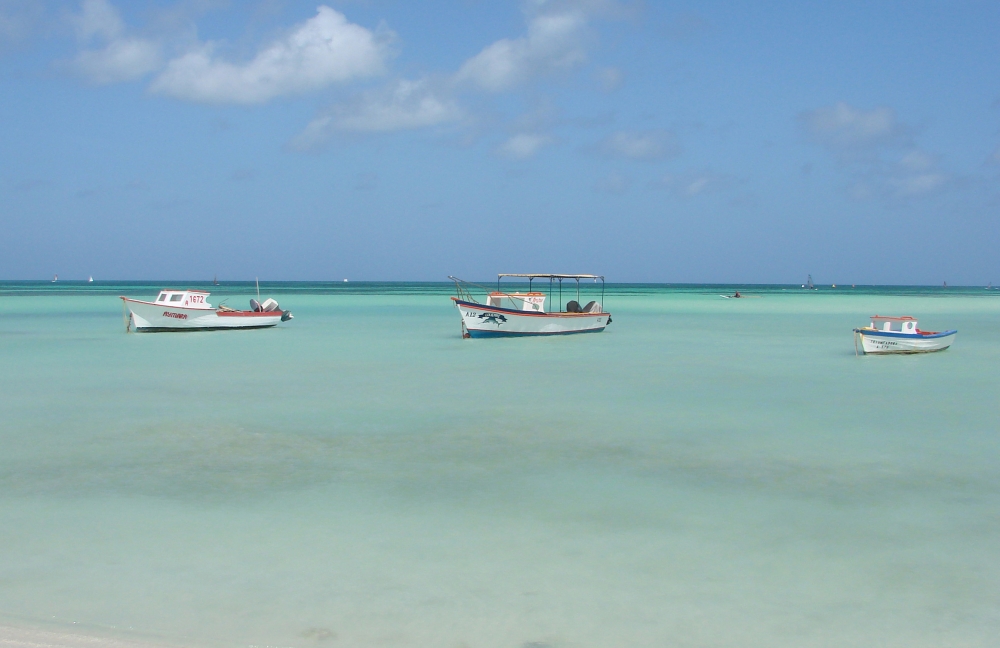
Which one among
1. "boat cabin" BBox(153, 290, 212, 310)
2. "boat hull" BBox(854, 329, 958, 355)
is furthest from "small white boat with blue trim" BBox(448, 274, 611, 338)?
"boat cabin" BBox(153, 290, 212, 310)

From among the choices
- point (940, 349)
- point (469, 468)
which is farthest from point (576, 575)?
point (940, 349)

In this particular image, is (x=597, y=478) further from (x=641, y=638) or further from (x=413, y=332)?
(x=413, y=332)

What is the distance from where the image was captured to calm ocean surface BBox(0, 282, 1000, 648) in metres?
5.00

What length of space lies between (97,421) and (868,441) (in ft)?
35.3

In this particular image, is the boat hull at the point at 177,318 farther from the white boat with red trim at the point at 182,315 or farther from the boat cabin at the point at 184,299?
the boat cabin at the point at 184,299

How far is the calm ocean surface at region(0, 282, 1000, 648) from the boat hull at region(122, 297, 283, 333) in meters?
12.9

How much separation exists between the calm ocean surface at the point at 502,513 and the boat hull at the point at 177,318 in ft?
42.4

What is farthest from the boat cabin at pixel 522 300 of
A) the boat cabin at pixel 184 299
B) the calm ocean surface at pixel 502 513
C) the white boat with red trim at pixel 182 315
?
the calm ocean surface at pixel 502 513

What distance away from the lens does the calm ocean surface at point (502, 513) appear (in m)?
5.00

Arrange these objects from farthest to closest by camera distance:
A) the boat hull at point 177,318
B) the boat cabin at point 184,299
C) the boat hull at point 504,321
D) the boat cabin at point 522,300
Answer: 1. the boat cabin at point 184,299
2. the boat hull at point 177,318
3. the boat cabin at point 522,300
4. the boat hull at point 504,321

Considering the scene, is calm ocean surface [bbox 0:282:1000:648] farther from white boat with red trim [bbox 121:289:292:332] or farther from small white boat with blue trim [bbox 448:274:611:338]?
white boat with red trim [bbox 121:289:292:332]

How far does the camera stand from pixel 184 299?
29031 millimetres

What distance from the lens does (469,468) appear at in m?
8.84

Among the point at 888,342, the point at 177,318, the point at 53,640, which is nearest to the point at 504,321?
the point at 888,342
